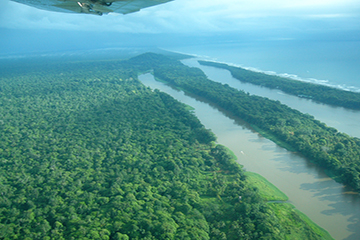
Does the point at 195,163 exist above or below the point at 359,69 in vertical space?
below

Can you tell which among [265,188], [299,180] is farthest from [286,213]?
[299,180]

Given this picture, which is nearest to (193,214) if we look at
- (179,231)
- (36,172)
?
(179,231)

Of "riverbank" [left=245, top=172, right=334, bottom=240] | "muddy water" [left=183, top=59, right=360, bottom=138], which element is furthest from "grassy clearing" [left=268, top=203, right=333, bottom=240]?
"muddy water" [left=183, top=59, right=360, bottom=138]

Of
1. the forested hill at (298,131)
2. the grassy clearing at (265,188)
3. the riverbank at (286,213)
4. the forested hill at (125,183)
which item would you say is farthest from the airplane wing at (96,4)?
the forested hill at (298,131)

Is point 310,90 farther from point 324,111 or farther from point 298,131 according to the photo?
point 298,131

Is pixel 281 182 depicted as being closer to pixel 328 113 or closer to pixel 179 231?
pixel 179 231

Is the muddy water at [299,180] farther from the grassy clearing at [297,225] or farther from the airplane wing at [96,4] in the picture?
the airplane wing at [96,4]
